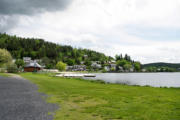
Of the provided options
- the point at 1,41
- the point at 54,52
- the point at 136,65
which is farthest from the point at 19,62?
the point at 136,65

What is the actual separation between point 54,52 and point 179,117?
636 feet

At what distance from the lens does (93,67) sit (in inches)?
7795

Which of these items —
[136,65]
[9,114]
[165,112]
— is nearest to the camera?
[9,114]

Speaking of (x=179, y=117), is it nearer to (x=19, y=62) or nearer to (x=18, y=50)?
(x=19, y=62)

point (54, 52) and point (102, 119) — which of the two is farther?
point (54, 52)

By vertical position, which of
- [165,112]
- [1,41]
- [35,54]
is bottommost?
[165,112]

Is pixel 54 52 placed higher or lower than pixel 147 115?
higher

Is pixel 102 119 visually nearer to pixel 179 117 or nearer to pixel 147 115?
pixel 147 115

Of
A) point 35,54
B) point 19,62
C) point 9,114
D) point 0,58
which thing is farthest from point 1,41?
point 9,114

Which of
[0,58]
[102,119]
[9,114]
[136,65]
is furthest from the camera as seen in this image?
[136,65]

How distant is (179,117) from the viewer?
7148 mm

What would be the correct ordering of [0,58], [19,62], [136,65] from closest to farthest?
[0,58] → [19,62] → [136,65]

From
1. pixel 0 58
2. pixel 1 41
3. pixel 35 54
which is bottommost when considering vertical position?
pixel 0 58

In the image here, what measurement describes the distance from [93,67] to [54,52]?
5065 centimetres
